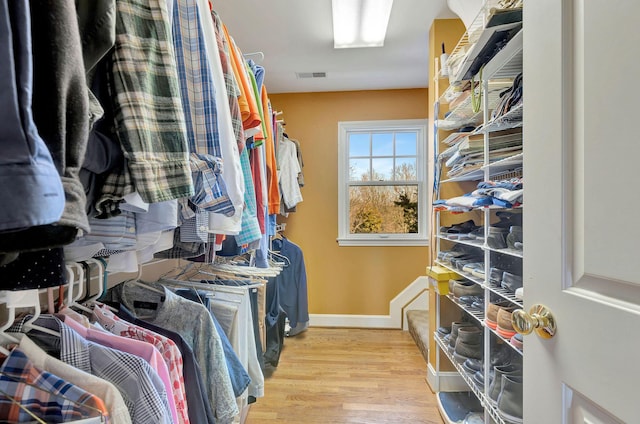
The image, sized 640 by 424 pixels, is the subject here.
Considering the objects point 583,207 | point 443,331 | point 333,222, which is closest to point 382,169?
point 333,222

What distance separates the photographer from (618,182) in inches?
18.5

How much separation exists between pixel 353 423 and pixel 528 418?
1.22 m

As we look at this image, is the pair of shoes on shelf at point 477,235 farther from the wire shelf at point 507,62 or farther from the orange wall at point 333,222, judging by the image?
the orange wall at point 333,222

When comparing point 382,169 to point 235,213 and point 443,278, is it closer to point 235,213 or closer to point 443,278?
point 443,278

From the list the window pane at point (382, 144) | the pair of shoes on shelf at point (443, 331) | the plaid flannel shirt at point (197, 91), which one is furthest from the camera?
the window pane at point (382, 144)

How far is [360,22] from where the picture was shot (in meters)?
1.92

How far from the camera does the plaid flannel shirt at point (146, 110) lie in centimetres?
50

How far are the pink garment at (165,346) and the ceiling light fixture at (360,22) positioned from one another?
185cm

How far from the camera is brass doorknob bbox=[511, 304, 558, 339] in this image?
23.9 inches

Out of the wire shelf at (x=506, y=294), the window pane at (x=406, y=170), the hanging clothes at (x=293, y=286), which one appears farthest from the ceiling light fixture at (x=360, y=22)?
the hanging clothes at (x=293, y=286)

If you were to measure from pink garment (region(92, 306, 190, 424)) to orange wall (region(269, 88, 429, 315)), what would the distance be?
2.30 meters

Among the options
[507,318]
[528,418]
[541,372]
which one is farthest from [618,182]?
[507,318]

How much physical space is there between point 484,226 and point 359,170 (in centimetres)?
185

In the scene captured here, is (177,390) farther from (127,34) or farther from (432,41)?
(432,41)
